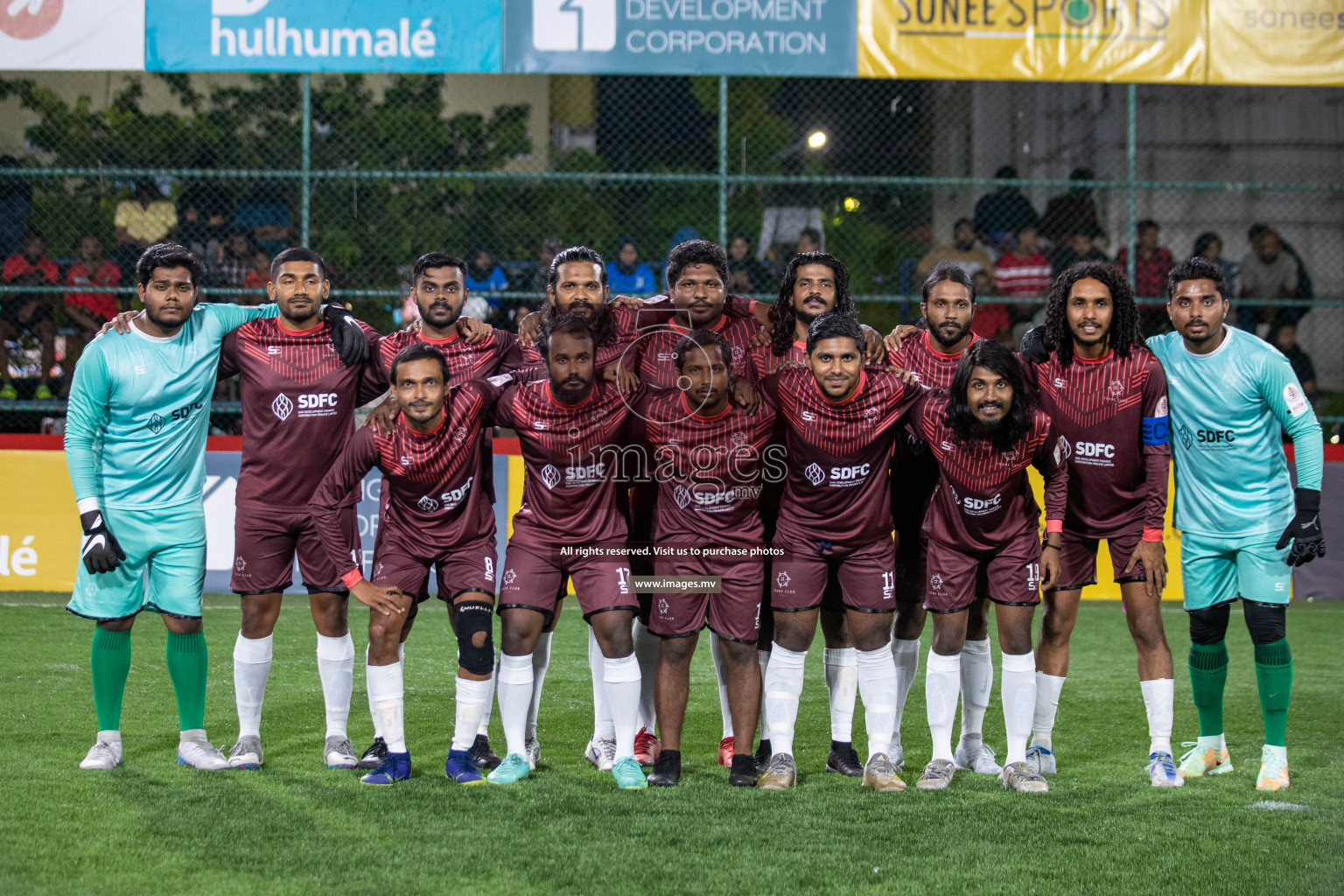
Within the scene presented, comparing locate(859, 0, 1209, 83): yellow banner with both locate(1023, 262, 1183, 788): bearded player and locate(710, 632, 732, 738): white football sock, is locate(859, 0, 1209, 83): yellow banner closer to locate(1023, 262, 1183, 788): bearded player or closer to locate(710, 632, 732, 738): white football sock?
locate(1023, 262, 1183, 788): bearded player

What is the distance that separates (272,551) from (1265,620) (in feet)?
13.0

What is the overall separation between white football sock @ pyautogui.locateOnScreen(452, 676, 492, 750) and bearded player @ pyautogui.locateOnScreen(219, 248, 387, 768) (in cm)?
52

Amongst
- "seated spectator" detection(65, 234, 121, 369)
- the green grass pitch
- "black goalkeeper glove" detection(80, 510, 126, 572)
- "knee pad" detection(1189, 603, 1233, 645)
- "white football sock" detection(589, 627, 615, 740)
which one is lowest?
the green grass pitch

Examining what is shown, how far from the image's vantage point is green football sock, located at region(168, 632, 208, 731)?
545 cm

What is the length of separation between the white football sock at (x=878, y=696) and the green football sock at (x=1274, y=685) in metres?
1.47

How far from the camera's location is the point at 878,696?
5.17 meters

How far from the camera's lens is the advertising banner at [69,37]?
412 inches

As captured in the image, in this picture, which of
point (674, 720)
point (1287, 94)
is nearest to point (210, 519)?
point (674, 720)

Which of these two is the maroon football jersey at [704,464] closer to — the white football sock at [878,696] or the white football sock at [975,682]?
the white football sock at [878,696]

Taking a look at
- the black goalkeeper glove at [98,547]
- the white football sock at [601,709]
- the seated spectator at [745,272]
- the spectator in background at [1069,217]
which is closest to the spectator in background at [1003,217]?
the spectator in background at [1069,217]

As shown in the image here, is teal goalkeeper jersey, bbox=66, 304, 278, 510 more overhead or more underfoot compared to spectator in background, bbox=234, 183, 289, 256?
more underfoot

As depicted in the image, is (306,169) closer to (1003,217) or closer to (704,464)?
(1003,217)

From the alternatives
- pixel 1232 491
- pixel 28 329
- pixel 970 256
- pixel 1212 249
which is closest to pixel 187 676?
pixel 1232 491

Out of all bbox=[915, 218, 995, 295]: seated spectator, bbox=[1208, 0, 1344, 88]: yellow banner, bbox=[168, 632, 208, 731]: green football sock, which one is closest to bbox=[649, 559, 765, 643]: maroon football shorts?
bbox=[168, 632, 208, 731]: green football sock
